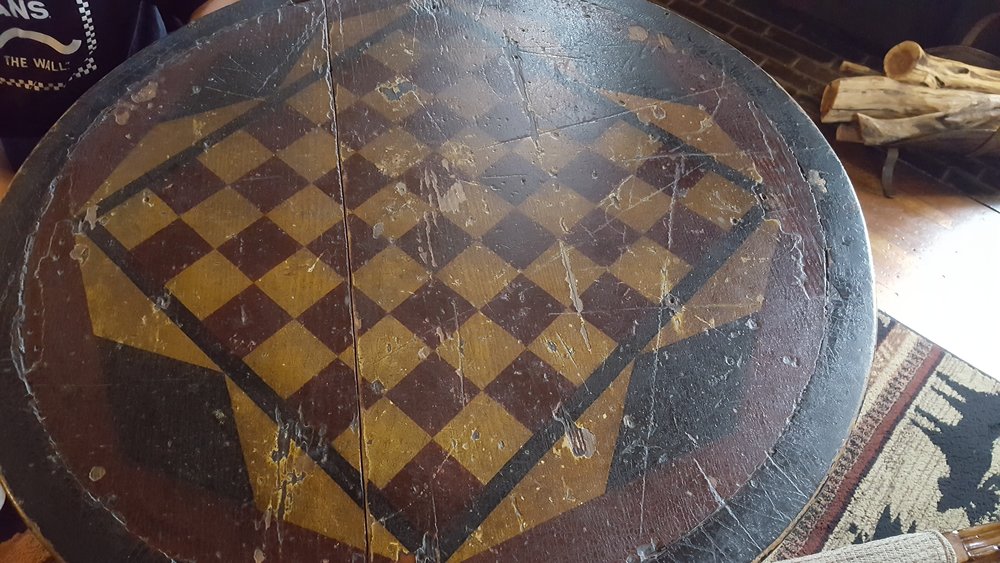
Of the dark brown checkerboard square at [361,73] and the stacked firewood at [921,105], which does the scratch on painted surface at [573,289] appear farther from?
the stacked firewood at [921,105]

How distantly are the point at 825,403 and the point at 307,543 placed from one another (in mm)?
646

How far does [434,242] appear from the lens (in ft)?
3.60

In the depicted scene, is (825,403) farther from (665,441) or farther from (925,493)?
(925,493)

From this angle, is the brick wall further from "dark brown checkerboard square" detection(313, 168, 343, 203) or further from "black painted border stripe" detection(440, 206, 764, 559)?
"dark brown checkerboard square" detection(313, 168, 343, 203)

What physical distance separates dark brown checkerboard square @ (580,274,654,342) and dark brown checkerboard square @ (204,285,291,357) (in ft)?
1.35

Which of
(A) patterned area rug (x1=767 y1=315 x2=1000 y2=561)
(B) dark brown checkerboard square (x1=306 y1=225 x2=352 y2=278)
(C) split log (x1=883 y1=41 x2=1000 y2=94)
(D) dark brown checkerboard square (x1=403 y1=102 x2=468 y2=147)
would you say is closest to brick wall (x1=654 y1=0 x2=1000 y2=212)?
(C) split log (x1=883 y1=41 x2=1000 y2=94)

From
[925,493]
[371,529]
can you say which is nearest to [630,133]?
[371,529]

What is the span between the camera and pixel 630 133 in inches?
49.2

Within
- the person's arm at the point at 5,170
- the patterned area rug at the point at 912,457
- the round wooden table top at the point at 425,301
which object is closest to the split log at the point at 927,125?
the patterned area rug at the point at 912,457

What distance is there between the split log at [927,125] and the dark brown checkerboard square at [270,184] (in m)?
1.72

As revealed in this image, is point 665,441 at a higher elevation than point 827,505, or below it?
higher

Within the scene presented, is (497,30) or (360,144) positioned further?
(497,30)

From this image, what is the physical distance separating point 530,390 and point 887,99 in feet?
5.79

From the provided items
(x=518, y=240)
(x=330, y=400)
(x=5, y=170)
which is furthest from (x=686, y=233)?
(x=5, y=170)
